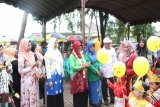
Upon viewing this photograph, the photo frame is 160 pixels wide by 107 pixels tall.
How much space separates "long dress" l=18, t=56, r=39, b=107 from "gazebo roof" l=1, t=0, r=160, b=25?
3.22m

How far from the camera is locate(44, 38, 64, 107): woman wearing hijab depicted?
22.6 ft

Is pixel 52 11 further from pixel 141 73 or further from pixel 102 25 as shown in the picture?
pixel 141 73

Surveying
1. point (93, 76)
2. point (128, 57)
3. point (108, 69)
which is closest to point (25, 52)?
point (93, 76)

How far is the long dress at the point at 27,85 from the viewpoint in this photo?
6.57 metres

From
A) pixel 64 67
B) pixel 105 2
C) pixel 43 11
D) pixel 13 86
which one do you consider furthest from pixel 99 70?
pixel 43 11

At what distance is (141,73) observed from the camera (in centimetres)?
507

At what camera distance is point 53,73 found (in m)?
6.88

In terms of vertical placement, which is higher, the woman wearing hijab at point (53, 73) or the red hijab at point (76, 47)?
the red hijab at point (76, 47)

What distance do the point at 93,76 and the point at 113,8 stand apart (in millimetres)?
5040

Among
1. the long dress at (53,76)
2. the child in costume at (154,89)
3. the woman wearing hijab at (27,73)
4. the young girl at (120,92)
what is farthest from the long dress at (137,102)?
the woman wearing hijab at (27,73)

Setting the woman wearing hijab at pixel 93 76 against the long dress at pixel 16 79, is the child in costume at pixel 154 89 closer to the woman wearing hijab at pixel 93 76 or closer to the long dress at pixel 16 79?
the woman wearing hijab at pixel 93 76

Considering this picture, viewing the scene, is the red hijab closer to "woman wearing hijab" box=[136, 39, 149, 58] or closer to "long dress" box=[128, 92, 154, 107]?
"woman wearing hijab" box=[136, 39, 149, 58]

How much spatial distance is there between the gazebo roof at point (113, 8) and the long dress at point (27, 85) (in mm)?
3223

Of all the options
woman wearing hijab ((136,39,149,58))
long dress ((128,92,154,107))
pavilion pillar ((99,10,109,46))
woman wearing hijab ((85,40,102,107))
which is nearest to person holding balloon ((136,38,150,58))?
woman wearing hijab ((136,39,149,58))
